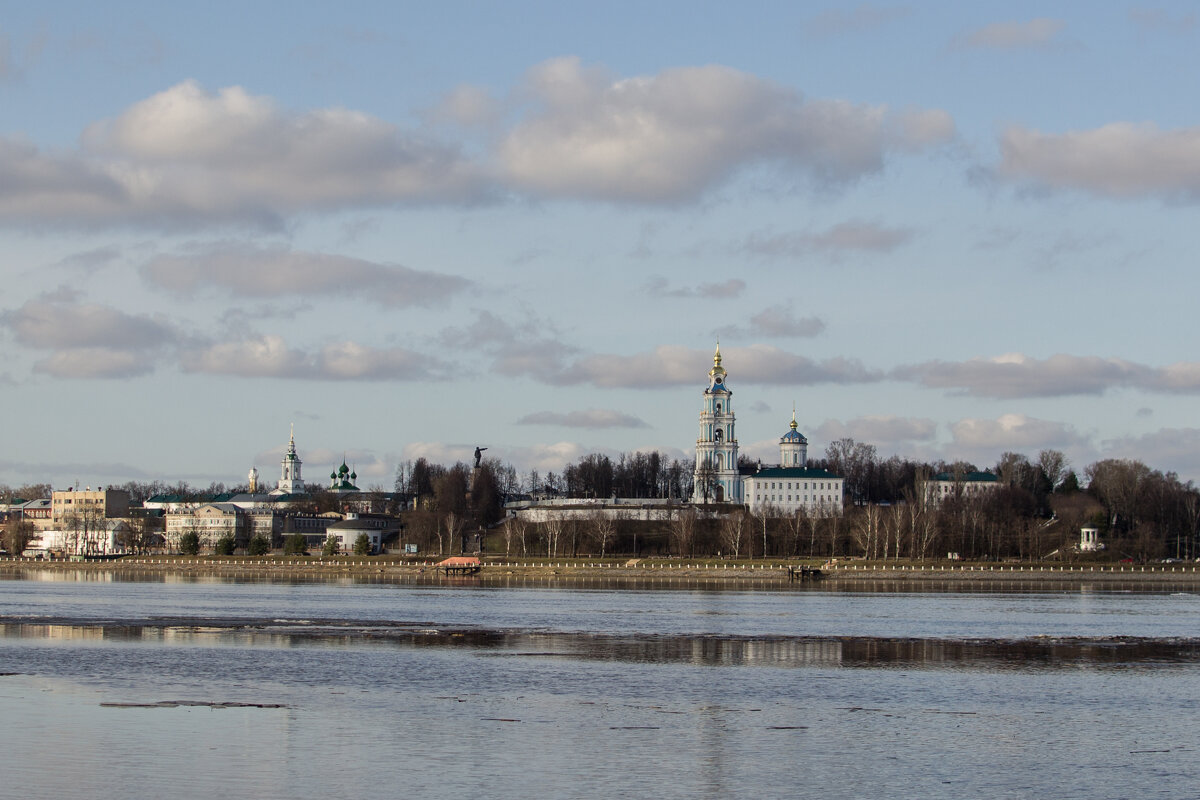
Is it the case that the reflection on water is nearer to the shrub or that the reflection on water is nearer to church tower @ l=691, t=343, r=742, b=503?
the shrub

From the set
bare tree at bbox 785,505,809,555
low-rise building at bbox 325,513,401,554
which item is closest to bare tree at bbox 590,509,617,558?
bare tree at bbox 785,505,809,555

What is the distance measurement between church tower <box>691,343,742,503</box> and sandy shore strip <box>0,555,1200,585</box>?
1857 inches

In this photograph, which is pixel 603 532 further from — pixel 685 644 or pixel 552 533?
pixel 685 644

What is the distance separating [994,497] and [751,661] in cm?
11068

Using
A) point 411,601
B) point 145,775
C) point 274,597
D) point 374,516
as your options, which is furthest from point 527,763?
point 374,516

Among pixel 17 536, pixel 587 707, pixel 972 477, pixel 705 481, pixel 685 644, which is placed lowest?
pixel 17 536

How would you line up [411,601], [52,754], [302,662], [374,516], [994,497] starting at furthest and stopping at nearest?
1. [374,516]
2. [994,497]
3. [411,601]
4. [302,662]
5. [52,754]

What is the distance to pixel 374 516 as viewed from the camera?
18838 centimetres

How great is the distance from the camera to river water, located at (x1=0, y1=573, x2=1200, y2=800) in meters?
22.8

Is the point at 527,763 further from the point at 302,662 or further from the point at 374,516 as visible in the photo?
the point at 374,516

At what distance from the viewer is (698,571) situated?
Answer: 116500 mm

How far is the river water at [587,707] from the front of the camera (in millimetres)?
22781

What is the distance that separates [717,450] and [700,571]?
2581 inches

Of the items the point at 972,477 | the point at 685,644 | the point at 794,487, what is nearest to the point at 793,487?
the point at 794,487
